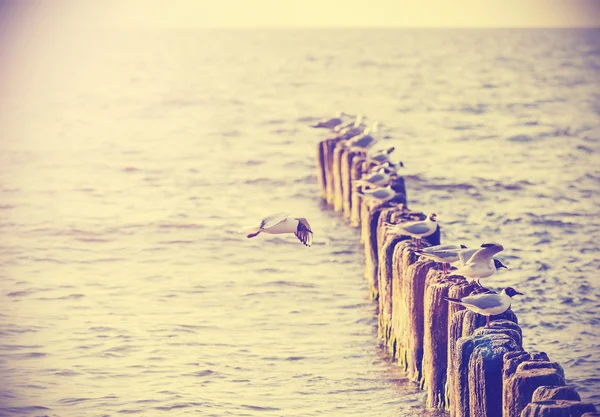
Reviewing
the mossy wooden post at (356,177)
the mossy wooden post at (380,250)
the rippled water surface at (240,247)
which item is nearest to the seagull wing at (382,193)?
the mossy wooden post at (380,250)

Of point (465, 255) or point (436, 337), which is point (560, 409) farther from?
point (465, 255)

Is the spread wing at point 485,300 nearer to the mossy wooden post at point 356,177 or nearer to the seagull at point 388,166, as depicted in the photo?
the seagull at point 388,166

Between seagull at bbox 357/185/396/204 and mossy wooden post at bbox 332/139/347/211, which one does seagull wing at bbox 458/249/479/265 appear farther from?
mossy wooden post at bbox 332/139/347/211

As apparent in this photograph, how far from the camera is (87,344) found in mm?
13914

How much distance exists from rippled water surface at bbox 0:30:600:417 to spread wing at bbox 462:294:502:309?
1861 mm

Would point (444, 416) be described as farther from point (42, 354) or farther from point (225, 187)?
point (225, 187)

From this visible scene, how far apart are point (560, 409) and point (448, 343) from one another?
2.61 meters

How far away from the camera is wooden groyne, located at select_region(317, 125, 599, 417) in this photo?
26.2 feet

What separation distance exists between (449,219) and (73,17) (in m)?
159

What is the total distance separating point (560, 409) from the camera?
7469 millimetres

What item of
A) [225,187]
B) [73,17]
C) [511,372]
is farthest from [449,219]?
[73,17]

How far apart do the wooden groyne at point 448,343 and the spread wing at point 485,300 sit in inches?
4.6

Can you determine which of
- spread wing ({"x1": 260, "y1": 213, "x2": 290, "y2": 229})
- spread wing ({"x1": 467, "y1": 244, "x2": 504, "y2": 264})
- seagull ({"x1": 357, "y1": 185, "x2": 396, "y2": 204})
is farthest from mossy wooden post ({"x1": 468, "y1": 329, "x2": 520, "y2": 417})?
seagull ({"x1": 357, "y1": 185, "x2": 396, "y2": 204})

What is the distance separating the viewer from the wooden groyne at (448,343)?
314 inches
